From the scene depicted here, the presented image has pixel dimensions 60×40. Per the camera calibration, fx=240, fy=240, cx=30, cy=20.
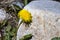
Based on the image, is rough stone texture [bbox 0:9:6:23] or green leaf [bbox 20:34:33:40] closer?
green leaf [bbox 20:34:33:40]

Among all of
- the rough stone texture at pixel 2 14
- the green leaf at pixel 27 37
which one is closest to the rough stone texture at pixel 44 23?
the green leaf at pixel 27 37

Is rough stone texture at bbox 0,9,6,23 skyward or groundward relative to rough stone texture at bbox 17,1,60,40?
skyward

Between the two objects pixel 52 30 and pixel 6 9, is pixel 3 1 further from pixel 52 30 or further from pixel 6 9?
pixel 52 30

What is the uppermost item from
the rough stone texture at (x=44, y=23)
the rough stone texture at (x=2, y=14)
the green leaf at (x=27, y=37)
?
the rough stone texture at (x=2, y=14)

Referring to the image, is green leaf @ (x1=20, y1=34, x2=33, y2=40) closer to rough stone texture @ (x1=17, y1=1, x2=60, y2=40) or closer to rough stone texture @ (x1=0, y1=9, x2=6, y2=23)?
rough stone texture @ (x1=17, y1=1, x2=60, y2=40)

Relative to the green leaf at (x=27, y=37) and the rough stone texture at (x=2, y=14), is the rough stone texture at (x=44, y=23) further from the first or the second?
the rough stone texture at (x=2, y=14)

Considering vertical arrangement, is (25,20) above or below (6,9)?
below

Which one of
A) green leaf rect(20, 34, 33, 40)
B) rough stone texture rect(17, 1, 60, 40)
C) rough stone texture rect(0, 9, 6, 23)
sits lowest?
green leaf rect(20, 34, 33, 40)

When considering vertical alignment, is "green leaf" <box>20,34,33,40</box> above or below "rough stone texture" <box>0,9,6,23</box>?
below

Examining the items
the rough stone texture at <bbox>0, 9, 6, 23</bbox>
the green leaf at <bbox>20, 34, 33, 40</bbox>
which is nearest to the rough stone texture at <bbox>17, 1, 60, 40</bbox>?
the green leaf at <bbox>20, 34, 33, 40</bbox>

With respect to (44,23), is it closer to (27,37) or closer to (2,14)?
(27,37)

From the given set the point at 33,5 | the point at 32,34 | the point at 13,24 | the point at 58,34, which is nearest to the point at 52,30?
the point at 58,34
